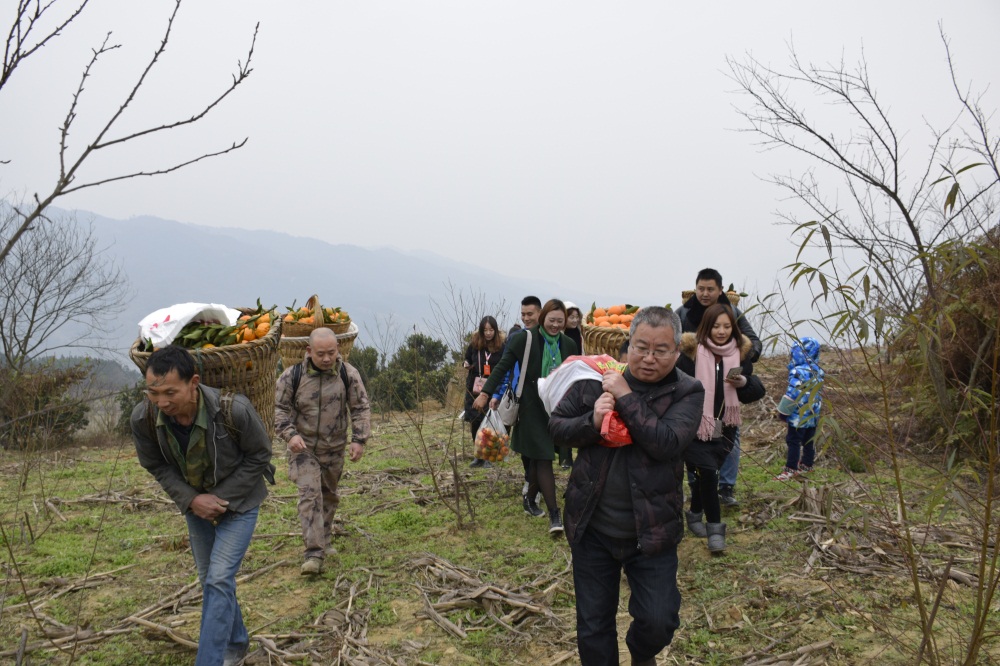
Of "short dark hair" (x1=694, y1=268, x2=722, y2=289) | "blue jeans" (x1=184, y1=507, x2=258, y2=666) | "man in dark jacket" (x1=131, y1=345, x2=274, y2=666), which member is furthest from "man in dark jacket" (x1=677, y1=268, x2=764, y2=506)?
"blue jeans" (x1=184, y1=507, x2=258, y2=666)

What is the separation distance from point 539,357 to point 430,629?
2.36 m

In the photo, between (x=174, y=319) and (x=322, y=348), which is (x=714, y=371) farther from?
(x=174, y=319)

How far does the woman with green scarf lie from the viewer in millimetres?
5770

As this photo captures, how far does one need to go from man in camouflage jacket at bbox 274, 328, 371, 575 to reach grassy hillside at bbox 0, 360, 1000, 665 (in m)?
0.57

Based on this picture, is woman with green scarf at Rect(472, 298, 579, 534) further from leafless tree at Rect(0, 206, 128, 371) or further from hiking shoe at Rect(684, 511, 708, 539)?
leafless tree at Rect(0, 206, 128, 371)

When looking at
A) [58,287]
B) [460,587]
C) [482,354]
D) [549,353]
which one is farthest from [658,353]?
[58,287]

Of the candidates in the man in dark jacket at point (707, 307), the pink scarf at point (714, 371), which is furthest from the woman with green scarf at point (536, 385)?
the pink scarf at point (714, 371)

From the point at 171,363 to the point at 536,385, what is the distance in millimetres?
3190

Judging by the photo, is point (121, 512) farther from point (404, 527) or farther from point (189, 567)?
point (404, 527)

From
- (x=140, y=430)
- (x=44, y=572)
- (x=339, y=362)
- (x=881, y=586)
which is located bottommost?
(x=44, y=572)

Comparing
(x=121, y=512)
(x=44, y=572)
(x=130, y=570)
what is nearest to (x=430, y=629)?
(x=130, y=570)

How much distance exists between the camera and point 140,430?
3.50m

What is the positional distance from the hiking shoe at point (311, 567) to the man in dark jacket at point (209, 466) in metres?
1.48

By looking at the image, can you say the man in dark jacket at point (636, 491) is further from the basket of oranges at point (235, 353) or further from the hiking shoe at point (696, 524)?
the basket of oranges at point (235, 353)
